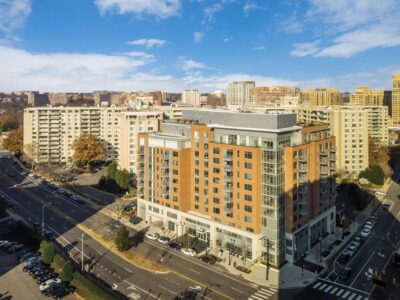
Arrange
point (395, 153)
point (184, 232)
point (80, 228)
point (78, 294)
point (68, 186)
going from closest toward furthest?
1. point (78, 294)
2. point (184, 232)
3. point (80, 228)
4. point (68, 186)
5. point (395, 153)

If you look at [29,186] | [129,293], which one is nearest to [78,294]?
[129,293]

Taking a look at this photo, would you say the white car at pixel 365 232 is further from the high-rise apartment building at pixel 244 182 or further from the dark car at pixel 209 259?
the dark car at pixel 209 259

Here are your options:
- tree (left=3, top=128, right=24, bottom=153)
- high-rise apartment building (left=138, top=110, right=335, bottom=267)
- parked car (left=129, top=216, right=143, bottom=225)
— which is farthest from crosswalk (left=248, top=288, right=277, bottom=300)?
tree (left=3, top=128, right=24, bottom=153)

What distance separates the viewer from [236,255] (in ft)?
191

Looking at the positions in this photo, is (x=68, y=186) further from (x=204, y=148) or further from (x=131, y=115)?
(x=204, y=148)

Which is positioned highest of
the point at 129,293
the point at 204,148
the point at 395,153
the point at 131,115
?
the point at 131,115

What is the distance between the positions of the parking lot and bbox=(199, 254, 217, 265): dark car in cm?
1973

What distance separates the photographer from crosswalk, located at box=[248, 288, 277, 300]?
46.5m

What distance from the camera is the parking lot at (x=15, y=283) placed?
47.7m

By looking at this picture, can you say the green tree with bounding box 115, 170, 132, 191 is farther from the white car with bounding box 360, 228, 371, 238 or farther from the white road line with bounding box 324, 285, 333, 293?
the white road line with bounding box 324, 285, 333, 293

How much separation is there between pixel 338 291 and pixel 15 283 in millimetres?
44006

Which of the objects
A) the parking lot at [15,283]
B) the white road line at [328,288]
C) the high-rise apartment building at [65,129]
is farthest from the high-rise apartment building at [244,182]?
the high-rise apartment building at [65,129]

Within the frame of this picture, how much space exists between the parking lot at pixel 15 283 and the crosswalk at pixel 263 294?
76.1ft

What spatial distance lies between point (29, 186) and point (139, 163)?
48341 mm
